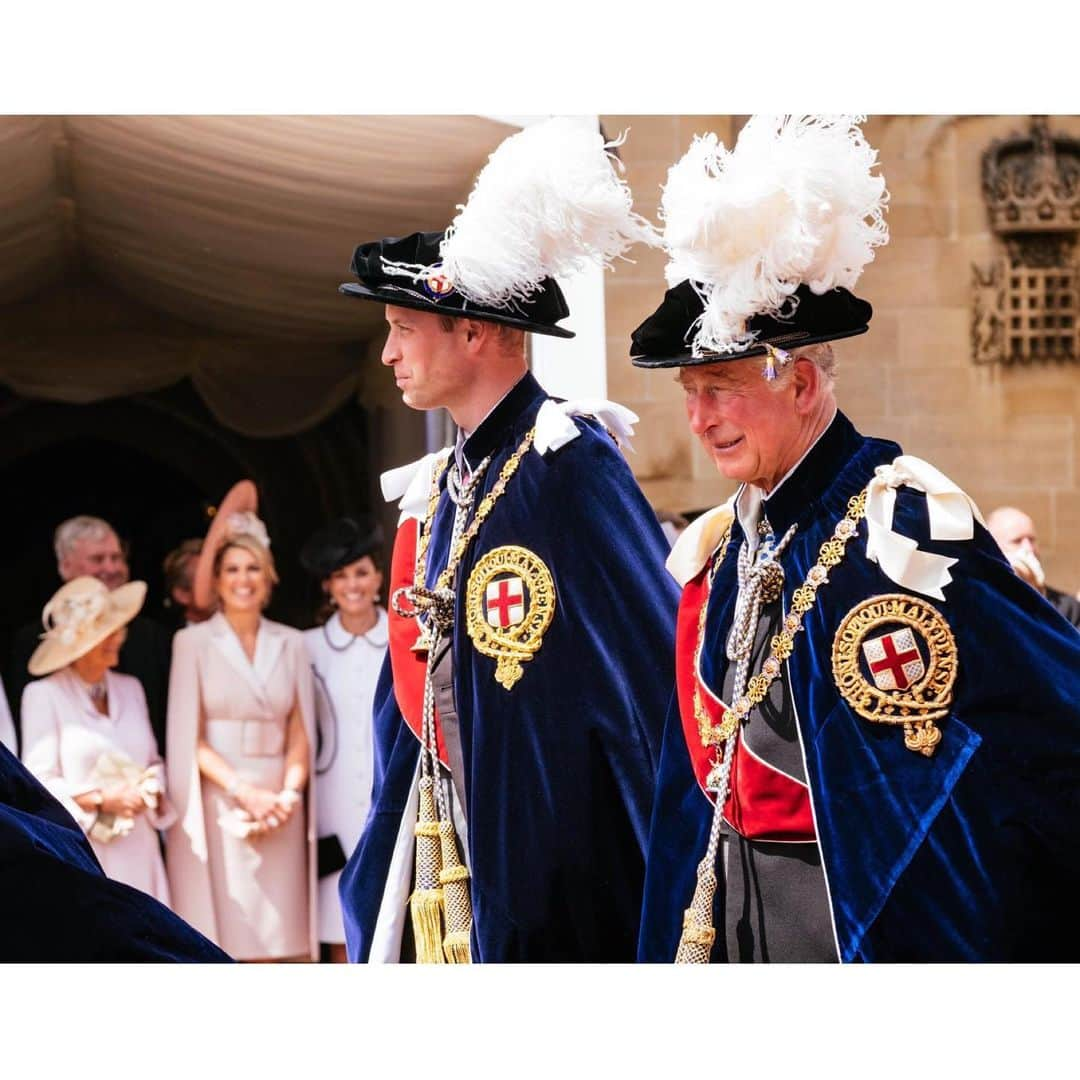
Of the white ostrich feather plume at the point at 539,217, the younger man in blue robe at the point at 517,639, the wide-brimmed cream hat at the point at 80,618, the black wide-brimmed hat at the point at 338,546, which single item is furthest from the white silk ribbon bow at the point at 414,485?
the black wide-brimmed hat at the point at 338,546

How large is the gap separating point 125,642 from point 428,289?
9.87 ft

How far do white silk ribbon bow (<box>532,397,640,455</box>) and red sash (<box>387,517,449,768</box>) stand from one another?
18.0 inches

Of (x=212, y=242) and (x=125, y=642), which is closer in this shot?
(x=125, y=642)

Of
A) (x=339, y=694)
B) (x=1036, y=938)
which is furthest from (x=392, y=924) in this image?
(x=339, y=694)

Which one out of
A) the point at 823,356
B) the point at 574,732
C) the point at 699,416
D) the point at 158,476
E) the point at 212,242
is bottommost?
the point at 574,732

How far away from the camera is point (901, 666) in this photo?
3477 mm

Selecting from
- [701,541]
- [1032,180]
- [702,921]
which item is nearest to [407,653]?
[701,541]

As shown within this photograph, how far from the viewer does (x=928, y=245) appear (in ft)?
26.6

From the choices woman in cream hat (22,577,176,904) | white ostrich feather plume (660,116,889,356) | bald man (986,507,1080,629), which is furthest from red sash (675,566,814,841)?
woman in cream hat (22,577,176,904)

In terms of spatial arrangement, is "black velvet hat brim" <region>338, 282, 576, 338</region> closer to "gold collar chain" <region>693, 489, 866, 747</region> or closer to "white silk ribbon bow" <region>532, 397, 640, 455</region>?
"white silk ribbon bow" <region>532, 397, 640, 455</region>

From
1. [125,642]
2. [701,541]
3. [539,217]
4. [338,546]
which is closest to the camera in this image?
[701,541]

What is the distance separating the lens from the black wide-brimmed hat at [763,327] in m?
3.64

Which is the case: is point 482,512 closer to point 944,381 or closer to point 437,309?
point 437,309
